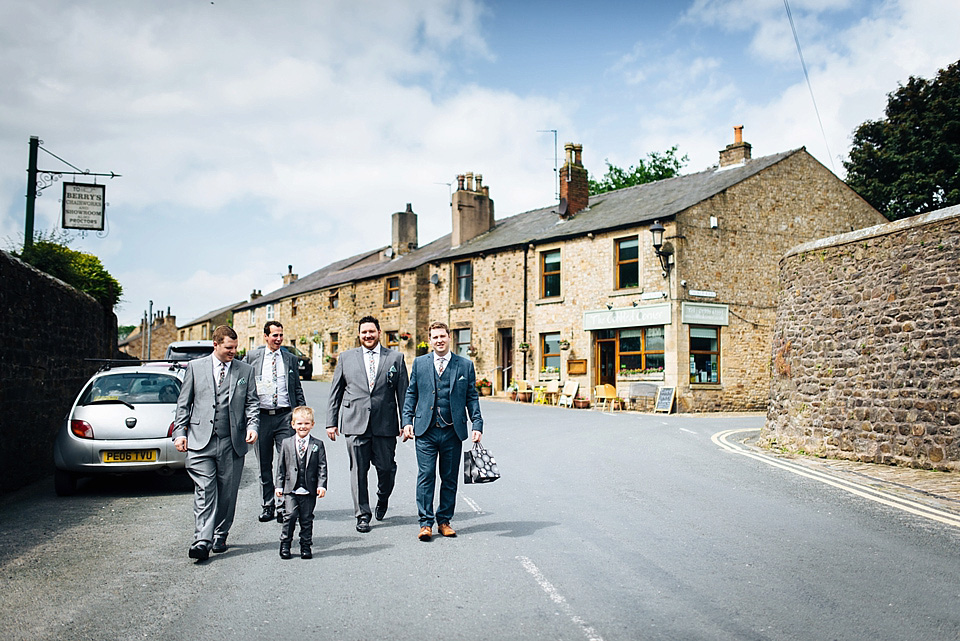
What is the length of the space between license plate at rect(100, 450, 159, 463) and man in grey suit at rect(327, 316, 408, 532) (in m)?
2.78

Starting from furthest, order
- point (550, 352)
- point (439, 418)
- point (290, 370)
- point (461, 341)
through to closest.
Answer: point (461, 341) → point (550, 352) → point (290, 370) → point (439, 418)

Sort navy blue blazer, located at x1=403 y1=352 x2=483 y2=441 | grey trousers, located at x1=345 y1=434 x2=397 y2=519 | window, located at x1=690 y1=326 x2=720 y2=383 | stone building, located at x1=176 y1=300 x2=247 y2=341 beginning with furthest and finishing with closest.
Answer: stone building, located at x1=176 y1=300 x2=247 y2=341, window, located at x1=690 y1=326 x2=720 y2=383, grey trousers, located at x1=345 y1=434 x2=397 y2=519, navy blue blazer, located at x1=403 y1=352 x2=483 y2=441

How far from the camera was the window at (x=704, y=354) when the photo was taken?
25359 millimetres

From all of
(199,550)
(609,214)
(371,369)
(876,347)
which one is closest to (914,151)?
(609,214)

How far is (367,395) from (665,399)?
60.5ft

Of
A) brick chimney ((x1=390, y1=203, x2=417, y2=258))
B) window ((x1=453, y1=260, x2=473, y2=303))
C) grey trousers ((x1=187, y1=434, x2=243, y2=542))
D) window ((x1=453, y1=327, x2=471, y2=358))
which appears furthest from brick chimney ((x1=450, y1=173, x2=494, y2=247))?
grey trousers ((x1=187, y1=434, x2=243, y2=542))

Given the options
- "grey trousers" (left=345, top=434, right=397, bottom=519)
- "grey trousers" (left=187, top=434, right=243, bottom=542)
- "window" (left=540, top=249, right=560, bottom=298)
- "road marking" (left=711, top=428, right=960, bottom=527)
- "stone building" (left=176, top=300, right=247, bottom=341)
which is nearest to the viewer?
"grey trousers" (left=187, top=434, right=243, bottom=542)

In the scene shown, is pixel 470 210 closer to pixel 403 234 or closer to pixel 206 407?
pixel 403 234

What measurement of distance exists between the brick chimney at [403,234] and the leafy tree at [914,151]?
79.8ft

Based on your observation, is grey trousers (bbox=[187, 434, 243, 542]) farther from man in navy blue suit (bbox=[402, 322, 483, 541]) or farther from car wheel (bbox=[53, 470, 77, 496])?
car wheel (bbox=[53, 470, 77, 496])

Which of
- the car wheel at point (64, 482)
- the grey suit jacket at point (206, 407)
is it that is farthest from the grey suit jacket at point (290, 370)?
the car wheel at point (64, 482)

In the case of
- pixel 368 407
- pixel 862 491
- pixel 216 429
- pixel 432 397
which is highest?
pixel 432 397

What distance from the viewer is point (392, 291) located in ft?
128

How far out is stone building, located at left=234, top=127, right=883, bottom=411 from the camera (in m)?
25.5
